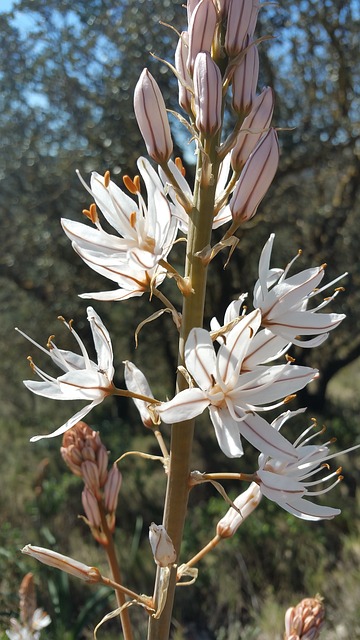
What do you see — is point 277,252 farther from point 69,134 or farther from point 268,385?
point 268,385

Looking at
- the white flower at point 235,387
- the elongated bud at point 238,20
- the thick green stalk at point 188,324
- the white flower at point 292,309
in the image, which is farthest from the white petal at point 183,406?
the elongated bud at point 238,20

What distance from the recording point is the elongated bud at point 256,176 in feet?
4.43

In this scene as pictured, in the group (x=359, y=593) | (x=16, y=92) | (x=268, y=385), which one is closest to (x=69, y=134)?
(x=16, y=92)

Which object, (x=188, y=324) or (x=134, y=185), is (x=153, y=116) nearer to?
(x=134, y=185)

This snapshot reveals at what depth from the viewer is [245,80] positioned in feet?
4.61

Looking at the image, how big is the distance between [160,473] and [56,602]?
340cm

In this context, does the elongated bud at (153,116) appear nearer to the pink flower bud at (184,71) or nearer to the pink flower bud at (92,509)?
the pink flower bud at (184,71)

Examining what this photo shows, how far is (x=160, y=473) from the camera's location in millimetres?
6660

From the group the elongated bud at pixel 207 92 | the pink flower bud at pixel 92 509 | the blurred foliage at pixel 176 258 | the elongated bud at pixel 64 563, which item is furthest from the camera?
the blurred foliage at pixel 176 258

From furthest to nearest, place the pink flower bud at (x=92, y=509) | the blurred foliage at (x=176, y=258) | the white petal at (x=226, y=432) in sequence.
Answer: the blurred foliage at (x=176, y=258) → the pink flower bud at (x=92, y=509) → the white petal at (x=226, y=432)

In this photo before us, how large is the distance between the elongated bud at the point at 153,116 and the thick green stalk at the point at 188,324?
11 cm

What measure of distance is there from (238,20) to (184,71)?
20cm

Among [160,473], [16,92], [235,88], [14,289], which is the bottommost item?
[160,473]

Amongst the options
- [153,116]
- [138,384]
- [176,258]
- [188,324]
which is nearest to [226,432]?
[188,324]
